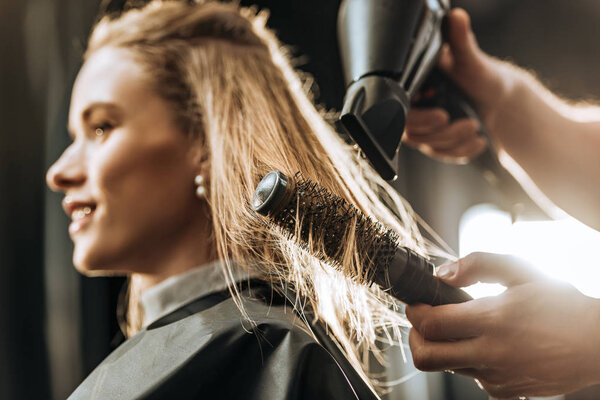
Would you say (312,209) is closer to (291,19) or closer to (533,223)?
(533,223)

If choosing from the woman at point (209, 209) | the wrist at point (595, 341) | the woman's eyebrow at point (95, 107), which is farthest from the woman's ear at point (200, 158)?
the wrist at point (595, 341)

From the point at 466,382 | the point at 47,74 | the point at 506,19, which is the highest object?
the point at 506,19

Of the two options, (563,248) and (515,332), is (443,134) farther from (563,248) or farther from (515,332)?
(563,248)

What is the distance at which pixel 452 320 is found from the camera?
1.42ft

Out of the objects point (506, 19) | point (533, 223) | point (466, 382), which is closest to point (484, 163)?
point (533, 223)

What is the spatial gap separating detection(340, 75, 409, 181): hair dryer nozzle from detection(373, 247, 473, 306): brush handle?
0.10 m

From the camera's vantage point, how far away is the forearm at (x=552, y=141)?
0.70m

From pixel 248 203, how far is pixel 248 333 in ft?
0.39

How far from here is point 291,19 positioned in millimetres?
1358

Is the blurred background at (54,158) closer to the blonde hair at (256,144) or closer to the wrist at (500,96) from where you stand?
the wrist at (500,96)

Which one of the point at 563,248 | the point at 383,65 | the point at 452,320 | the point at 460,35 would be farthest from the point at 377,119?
the point at 563,248

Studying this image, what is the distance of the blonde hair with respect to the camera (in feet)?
1.71

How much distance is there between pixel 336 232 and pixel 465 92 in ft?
1.48

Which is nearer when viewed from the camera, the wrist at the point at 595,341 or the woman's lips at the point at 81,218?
the wrist at the point at 595,341
